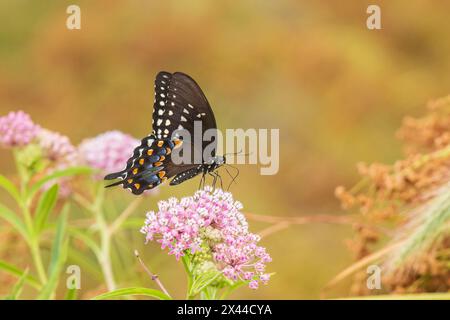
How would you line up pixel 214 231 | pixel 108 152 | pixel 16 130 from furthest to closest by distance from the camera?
pixel 108 152, pixel 16 130, pixel 214 231

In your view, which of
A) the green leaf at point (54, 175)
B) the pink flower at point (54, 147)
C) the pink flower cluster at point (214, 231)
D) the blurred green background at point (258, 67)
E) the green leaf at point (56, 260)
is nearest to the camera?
the pink flower cluster at point (214, 231)

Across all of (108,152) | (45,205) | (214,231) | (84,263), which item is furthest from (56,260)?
(214,231)

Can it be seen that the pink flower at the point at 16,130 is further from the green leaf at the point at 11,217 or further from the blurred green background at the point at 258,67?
the blurred green background at the point at 258,67

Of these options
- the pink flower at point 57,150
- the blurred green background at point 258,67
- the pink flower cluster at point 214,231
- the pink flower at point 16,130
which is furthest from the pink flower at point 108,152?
the pink flower cluster at point 214,231

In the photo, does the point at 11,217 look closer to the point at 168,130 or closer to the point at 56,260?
the point at 56,260

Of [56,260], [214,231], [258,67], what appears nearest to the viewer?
[214,231]

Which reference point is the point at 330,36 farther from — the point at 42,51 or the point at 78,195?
the point at 78,195
